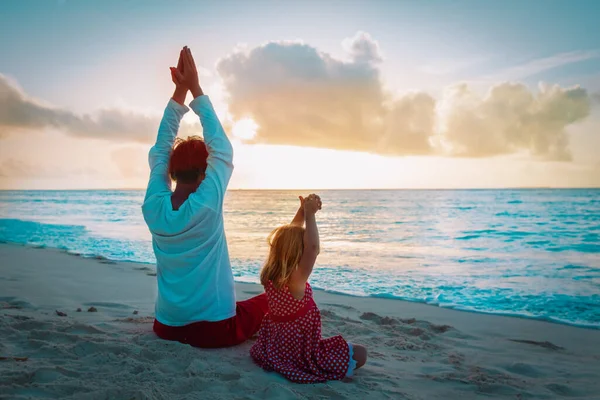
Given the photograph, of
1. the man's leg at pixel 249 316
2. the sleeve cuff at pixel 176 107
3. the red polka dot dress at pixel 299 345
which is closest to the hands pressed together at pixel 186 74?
the sleeve cuff at pixel 176 107

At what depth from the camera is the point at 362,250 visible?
11758mm

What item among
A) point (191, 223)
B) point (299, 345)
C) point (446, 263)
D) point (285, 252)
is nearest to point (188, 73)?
point (191, 223)

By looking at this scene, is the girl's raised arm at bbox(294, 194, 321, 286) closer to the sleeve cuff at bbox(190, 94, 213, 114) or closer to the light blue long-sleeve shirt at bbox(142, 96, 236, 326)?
the light blue long-sleeve shirt at bbox(142, 96, 236, 326)

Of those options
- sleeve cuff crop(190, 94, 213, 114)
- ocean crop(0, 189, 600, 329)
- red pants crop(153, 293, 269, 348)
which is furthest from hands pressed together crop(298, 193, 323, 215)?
ocean crop(0, 189, 600, 329)

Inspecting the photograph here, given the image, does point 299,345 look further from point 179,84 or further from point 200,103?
point 179,84

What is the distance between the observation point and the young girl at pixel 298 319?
3.16m

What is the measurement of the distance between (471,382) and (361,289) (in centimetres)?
380

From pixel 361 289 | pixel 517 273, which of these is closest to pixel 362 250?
pixel 517 273

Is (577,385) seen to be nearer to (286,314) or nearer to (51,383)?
(286,314)

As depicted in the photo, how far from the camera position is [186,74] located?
337cm

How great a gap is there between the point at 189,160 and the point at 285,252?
3.05 feet

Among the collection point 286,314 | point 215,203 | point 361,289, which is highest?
point 215,203

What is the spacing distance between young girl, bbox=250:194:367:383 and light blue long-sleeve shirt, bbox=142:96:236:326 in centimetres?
37

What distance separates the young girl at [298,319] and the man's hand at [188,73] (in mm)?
1122
